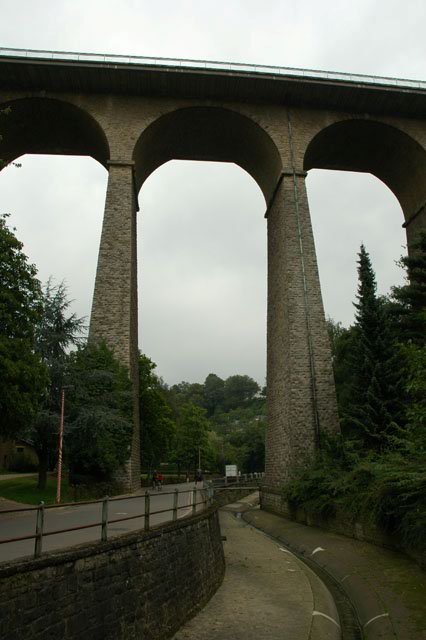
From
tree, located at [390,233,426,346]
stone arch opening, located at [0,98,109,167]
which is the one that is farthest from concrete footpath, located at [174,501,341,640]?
stone arch opening, located at [0,98,109,167]

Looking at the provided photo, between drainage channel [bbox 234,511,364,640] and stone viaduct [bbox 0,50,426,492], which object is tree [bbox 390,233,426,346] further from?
drainage channel [bbox 234,511,364,640]

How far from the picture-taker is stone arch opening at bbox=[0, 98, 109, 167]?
78.0 feet

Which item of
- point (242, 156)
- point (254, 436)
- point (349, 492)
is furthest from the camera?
point (254, 436)

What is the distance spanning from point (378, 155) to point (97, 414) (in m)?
19.8

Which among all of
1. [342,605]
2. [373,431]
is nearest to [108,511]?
[342,605]

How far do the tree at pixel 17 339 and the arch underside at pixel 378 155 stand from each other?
681 inches

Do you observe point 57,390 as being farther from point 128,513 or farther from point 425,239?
point 425,239

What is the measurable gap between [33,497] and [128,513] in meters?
6.75

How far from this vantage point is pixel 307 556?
1541 cm

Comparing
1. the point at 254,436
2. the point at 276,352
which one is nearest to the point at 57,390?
the point at 276,352

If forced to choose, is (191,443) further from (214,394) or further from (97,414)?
(214,394)

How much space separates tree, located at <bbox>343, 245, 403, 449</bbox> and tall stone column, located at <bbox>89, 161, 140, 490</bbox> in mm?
8745

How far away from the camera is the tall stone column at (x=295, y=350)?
20.6 meters

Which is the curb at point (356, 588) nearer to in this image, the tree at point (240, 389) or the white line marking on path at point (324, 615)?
the white line marking on path at point (324, 615)
